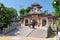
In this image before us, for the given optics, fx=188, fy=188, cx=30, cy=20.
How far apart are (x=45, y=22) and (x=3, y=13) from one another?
12.3 metres

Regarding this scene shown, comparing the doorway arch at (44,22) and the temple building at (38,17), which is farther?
the doorway arch at (44,22)

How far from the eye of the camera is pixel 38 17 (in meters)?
38.0

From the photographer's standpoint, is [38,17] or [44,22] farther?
[44,22]

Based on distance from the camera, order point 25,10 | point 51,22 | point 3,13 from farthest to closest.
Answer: point 25,10, point 51,22, point 3,13

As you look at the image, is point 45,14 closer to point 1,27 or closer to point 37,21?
point 37,21

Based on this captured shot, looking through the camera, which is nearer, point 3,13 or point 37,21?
point 3,13

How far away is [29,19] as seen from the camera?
128 feet

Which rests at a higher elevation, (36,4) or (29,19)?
(36,4)

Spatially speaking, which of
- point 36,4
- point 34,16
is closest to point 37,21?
point 34,16

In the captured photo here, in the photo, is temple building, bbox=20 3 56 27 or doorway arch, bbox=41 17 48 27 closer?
temple building, bbox=20 3 56 27

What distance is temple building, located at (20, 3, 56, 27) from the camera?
37.2 metres

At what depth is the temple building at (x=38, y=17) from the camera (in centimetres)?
3722

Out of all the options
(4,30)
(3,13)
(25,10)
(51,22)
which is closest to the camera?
(4,30)

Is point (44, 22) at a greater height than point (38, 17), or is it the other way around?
point (38, 17)
